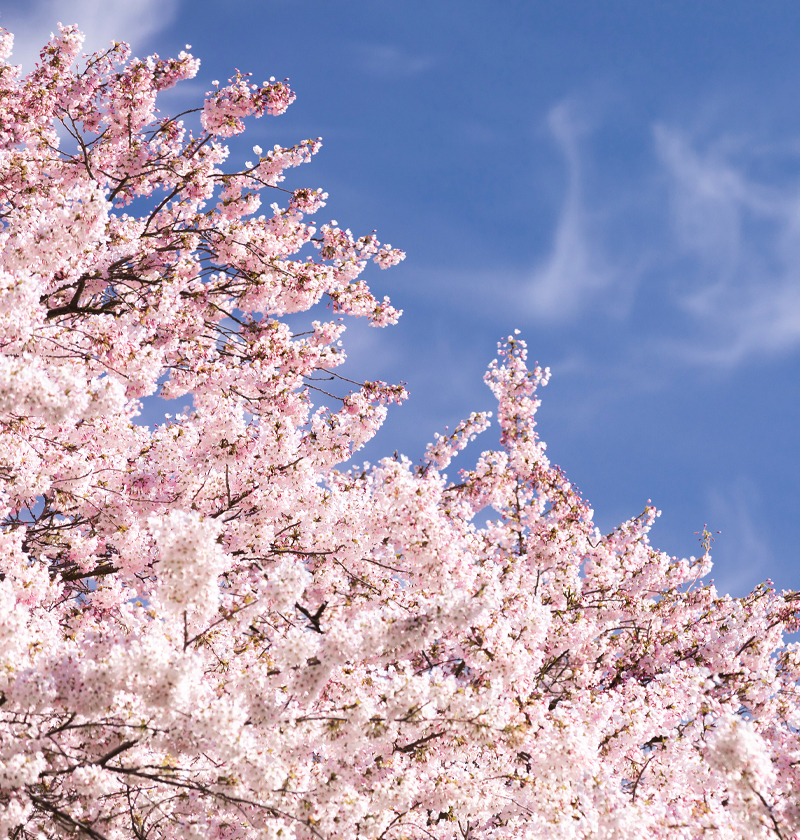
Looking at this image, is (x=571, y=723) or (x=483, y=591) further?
(x=571, y=723)

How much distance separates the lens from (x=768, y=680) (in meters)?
9.07

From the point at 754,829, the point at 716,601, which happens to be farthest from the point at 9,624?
the point at 716,601

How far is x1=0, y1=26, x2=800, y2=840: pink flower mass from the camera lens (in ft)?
20.7

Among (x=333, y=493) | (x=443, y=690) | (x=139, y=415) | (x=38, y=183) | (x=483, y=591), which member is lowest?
(x=443, y=690)

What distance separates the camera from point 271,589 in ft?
21.5

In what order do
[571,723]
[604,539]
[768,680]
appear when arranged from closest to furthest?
1. [571,723]
2. [768,680]
3. [604,539]

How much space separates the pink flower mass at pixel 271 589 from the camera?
6312mm

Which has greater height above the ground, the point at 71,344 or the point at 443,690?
the point at 71,344

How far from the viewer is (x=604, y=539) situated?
14.0 metres

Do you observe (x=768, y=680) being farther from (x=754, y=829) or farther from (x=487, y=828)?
(x=487, y=828)

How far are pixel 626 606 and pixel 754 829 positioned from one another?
6798 mm

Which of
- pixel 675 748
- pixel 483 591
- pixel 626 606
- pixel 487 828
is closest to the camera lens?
pixel 483 591

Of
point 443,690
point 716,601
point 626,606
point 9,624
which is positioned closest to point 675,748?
point 443,690

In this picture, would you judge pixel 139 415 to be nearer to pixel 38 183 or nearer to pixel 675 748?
pixel 38 183
